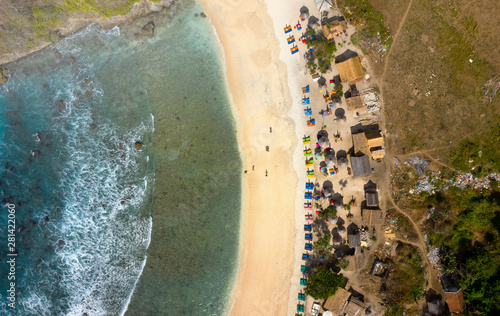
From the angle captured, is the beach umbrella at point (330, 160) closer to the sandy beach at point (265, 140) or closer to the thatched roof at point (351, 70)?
the sandy beach at point (265, 140)

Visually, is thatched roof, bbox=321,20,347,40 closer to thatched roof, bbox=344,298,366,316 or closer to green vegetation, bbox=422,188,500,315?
green vegetation, bbox=422,188,500,315

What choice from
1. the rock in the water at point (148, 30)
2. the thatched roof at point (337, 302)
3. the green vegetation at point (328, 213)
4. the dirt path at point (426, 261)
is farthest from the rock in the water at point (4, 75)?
the dirt path at point (426, 261)

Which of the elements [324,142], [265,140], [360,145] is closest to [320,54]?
[324,142]

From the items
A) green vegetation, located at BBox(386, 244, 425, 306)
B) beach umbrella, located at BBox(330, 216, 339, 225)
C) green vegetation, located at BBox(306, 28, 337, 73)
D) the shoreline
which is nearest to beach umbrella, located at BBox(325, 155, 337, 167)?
the shoreline

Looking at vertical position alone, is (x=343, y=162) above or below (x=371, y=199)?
above

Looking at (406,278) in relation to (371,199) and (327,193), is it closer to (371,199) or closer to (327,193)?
(371,199)
